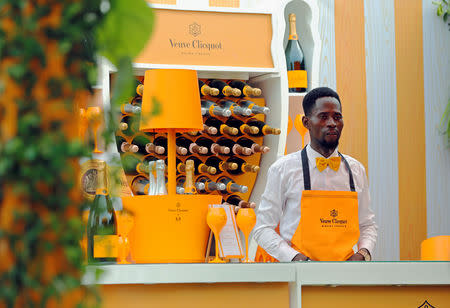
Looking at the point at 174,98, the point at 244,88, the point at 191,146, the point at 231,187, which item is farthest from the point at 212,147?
the point at 174,98

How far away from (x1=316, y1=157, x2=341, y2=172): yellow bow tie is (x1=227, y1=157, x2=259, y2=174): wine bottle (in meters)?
0.37

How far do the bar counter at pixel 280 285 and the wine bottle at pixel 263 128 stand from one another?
1388 millimetres

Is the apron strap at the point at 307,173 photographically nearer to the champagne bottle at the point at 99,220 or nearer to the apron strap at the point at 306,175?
the apron strap at the point at 306,175

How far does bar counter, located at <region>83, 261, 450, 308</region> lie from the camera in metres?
1.58

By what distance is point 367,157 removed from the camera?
3.80 m

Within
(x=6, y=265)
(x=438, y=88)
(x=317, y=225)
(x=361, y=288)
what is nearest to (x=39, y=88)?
(x=6, y=265)

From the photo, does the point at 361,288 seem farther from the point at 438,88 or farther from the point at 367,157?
the point at 438,88

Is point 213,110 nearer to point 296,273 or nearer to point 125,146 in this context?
point 125,146

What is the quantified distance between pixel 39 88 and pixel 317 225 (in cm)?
212

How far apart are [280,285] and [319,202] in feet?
3.11

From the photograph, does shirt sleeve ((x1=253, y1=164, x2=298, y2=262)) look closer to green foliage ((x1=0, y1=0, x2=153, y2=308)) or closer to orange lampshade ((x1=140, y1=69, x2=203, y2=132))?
orange lampshade ((x1=140, y1=69, x2=203, y2=132))

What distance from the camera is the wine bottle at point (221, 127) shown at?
9.77 feet

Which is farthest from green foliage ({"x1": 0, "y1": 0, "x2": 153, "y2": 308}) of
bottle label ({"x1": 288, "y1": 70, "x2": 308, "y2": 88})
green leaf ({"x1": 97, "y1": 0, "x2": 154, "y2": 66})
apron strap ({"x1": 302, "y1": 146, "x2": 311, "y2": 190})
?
bottle label ({"x1": 288, "y1": 70, "x2": 308, "y2": 88})

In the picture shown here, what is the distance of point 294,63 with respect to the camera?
127 inches
